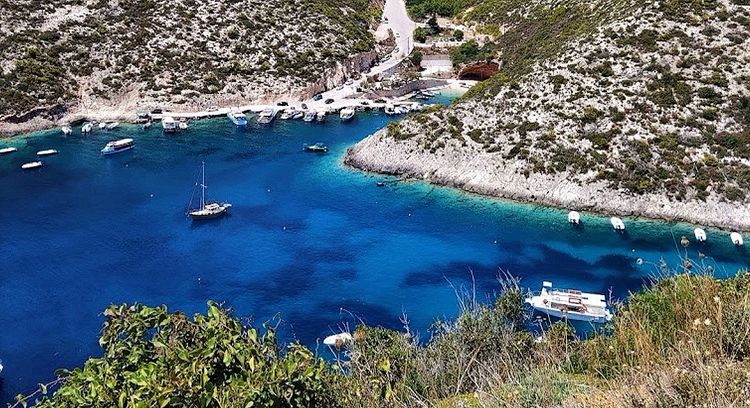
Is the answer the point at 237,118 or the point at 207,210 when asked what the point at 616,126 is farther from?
Answer: the point at 237,118

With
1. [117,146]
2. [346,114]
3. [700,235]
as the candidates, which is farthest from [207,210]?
[700,235]

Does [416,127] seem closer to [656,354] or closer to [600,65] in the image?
[600,65]

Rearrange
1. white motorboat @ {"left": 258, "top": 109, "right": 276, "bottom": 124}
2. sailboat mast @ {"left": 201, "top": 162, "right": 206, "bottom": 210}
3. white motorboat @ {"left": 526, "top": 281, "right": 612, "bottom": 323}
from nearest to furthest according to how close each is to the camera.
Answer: white motorboat @ {"left": 526, "top": 281, "right": 612, "bottom": 323}
sailboat mast @ {"left": 201, "top": 162, "right": 206, "bottom": 210}
white motorboat @ {"left": 258, "top": 109, "right": 276, "bottom": 124}

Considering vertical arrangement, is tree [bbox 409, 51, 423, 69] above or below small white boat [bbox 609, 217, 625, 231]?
above

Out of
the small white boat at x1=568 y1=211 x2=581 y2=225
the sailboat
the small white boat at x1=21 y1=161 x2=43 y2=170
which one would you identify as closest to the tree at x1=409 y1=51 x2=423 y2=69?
the sailboat

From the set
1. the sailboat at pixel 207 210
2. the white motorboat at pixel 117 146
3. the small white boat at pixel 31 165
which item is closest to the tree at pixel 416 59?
the white motorboat at pixel 117 146

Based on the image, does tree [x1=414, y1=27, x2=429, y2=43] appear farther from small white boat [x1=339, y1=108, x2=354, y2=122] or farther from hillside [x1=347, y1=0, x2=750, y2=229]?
hillside [x1=347, y1=0, x2=750, y2=229]

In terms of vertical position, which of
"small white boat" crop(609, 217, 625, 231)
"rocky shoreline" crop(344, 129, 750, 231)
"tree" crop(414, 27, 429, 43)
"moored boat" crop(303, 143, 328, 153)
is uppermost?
"tree" crop(414, 27, 429, 43)
